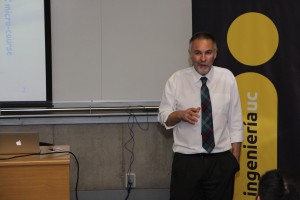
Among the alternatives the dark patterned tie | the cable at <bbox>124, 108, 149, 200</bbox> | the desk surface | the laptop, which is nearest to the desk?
the desk surface

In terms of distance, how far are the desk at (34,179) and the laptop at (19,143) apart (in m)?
0.20

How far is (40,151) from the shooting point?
8.59 ft

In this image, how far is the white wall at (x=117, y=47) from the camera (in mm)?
3498

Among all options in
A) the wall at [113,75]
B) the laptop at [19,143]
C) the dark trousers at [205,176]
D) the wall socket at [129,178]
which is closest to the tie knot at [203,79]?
the dark trousers at [205,176]

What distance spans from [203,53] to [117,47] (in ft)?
3.59

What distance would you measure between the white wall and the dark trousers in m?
1.05

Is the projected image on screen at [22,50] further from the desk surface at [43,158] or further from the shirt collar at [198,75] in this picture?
the shirt collar at [198,75]

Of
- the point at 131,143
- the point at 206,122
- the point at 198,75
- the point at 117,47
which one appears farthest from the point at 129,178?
the point at 198,75

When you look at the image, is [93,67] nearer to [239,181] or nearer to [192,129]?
[192,129]

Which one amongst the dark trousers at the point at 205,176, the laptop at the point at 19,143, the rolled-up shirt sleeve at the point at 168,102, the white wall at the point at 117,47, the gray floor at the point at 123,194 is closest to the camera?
the laptop at the point at 19,143

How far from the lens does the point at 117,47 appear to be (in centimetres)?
355

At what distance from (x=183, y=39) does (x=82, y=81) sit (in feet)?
3.09

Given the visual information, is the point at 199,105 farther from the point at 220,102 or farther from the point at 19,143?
the point at 19,143

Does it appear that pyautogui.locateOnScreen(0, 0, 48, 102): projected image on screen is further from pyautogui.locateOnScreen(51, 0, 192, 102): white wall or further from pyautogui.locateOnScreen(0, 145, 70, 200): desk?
pyautogui.locateOnScreen(0, 145, 70, 200): desk
